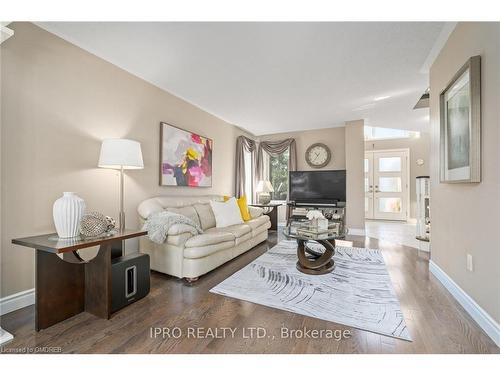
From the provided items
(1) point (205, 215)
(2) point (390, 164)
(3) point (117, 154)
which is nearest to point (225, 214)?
(1) point (205, 215)

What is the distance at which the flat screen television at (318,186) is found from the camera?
208 inches

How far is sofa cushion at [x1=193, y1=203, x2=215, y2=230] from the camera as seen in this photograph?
3508 millimetres

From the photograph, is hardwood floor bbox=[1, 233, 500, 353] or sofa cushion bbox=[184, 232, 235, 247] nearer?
hardwood floor bbox=[1, 233, 500, 353]

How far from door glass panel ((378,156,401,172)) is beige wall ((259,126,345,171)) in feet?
7.79

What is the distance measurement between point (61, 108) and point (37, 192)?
2.69 ft

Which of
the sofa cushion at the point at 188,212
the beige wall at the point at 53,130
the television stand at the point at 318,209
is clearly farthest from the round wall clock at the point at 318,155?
the beige wall at the point at 53,130

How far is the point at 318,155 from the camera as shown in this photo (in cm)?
581

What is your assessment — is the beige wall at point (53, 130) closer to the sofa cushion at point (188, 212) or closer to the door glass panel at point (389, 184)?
the sofa cushion at point (188, 212)

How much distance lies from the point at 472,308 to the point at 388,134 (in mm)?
6404

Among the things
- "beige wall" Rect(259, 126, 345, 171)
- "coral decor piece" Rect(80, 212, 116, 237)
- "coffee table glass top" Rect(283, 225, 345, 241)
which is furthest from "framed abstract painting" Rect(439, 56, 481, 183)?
"beige wall" Rect(259, 126, 345, 171)

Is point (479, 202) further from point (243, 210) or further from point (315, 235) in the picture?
point (243, 210)

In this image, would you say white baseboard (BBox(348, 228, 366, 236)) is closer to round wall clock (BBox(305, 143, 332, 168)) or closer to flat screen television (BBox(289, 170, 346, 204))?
flat screen television (BBox(289, 170, 346, 204))
